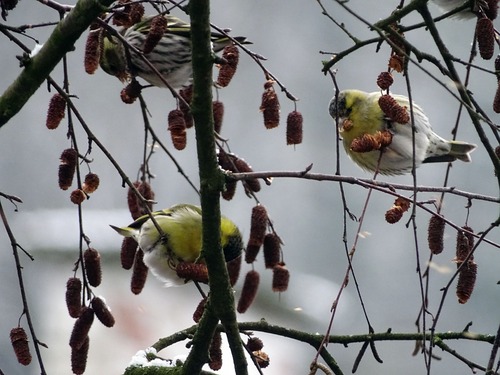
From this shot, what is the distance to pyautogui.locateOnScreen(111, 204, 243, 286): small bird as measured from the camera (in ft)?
8.13

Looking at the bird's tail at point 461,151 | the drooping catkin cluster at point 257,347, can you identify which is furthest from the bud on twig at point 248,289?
the bird's tail at point 461,151

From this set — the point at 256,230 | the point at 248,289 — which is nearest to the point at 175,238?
the point at 248,289

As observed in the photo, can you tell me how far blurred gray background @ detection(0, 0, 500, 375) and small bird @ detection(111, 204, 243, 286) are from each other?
103 centimetres

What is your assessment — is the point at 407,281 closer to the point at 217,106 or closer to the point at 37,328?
the point at 37,328

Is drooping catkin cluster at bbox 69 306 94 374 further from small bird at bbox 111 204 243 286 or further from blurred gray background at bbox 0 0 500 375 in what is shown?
blurred gray background at bbox 0 0 500 375

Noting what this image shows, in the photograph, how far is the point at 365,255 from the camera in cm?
421

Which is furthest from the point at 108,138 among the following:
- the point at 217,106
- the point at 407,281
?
the point at 217,106

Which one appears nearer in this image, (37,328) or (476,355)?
(37,328)

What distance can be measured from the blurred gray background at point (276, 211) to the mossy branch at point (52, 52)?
2.18m

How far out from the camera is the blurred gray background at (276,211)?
3.82m

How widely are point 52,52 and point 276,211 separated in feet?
9.02

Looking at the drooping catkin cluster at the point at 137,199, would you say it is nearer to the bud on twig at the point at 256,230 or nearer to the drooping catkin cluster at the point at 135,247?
the drooping catkin cluster at the point at 135,247

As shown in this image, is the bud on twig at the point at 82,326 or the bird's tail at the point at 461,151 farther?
the bird's tail at the point at 461,151

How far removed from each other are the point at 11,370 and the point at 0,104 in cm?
221
